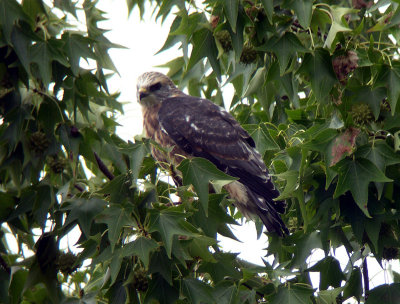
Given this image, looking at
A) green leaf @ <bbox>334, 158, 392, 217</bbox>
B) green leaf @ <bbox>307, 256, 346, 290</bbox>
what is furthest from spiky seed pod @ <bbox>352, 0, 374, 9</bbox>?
green leaf @ <bbox>307, 256, 346, 290</bbox>

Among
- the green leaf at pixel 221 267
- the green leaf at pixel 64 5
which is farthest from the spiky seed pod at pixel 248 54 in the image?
the green leaf at pixel 221 267

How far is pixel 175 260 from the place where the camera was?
4.02 meters

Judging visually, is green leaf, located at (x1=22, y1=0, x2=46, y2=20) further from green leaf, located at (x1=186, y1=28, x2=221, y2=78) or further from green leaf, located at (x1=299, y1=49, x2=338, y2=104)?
green leaf, located at (x1=299, y1=49, x2=338, y2=104)

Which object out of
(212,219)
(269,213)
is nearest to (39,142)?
(212,219)

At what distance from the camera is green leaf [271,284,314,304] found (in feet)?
13.6

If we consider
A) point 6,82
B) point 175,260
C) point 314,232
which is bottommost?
point 314,232

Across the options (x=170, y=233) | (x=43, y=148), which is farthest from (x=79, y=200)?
(x=170, y=233)

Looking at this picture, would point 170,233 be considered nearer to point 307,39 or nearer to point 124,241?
point 124,241

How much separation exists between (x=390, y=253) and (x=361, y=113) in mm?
1379

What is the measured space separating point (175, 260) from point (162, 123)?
3026mm

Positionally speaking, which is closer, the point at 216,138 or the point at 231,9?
the point at 231,9

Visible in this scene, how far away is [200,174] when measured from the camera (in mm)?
4180

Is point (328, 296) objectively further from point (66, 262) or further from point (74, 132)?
point (74, 132)

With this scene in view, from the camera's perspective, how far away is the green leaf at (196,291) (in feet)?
13.3
